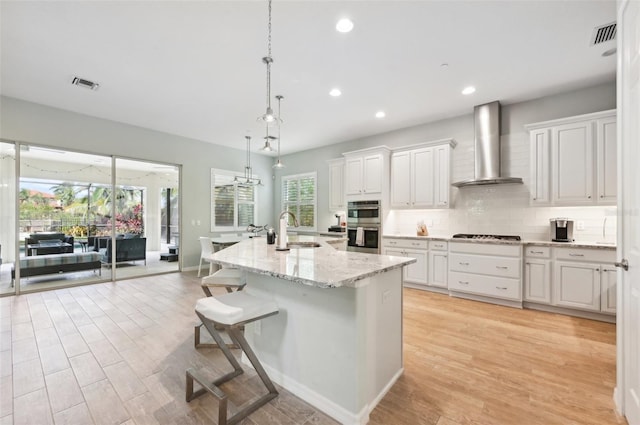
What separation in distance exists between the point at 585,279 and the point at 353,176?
146 inches

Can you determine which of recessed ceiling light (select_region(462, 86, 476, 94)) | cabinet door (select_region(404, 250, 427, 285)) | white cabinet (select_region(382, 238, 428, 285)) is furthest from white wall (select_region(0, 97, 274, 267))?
cabinet door (select_region(404, 250, 427, 285))

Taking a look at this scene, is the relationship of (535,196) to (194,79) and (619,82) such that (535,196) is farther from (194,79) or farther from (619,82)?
(194,79)

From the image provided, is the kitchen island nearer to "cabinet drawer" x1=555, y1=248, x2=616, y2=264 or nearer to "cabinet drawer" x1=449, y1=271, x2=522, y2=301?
"cabinet drawer" x1=449, y1=271, x2=522, y2=301

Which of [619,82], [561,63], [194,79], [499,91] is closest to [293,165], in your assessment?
[194,79]

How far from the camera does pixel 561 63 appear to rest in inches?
122

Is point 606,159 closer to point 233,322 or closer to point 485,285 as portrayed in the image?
point 485,285

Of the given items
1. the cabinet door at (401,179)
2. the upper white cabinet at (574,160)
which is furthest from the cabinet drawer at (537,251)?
the cabinet door at (401,179)

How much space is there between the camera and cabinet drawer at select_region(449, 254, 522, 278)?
3711 millimetres

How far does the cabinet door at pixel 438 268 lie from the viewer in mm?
4301

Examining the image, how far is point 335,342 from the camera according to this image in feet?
5.49

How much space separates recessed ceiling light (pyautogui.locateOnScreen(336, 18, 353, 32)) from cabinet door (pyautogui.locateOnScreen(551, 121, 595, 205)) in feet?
10.4

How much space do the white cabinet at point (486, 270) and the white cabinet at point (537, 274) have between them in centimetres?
10

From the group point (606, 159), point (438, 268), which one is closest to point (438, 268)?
point (438, 268)

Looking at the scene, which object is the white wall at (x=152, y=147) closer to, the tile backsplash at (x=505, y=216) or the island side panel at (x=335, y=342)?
the tile backsplash at (x=505, y=216)
